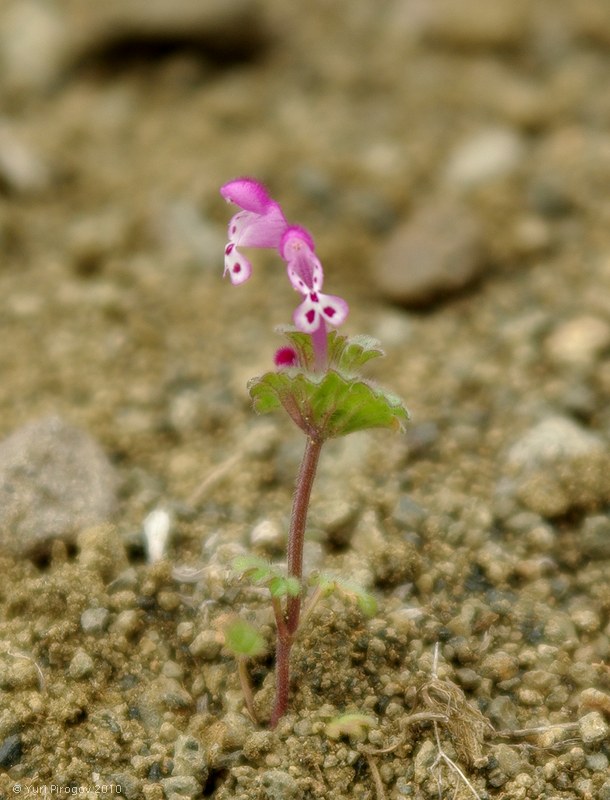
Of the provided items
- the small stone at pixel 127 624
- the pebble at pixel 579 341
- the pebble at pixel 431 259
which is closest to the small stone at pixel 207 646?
the small stone at pixel 127 624

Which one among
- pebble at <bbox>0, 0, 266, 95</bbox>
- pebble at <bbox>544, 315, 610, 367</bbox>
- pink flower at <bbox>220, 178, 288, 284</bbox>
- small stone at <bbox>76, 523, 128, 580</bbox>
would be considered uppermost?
pebble at <bbox>0, 0, 266, 95</bbox>

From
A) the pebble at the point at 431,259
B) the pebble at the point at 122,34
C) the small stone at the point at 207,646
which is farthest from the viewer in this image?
the pebble at the point at 122,34

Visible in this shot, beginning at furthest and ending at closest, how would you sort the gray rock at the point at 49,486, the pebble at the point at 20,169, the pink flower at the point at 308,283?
1. the pebble at the point at 20,169
2. the gray rock at the point at 49,486
3. the pink flower at the point at 308,283

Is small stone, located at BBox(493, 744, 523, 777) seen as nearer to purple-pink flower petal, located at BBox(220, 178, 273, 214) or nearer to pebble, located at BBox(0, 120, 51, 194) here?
purple-pink flower petal, located at BBox(220, 178, 273, 214)

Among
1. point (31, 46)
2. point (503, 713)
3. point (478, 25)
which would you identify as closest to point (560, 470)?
point (503, 713)

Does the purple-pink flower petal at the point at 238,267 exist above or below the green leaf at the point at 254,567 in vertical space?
above

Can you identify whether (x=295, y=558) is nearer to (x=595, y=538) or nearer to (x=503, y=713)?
(x=503, y=713)

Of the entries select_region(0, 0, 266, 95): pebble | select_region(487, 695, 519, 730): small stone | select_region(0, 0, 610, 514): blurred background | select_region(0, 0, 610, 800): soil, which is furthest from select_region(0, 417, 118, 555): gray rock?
select_region(0, 0, 266, 95): pebble

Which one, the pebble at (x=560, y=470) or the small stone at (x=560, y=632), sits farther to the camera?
the pebble at (x=560, y=470)

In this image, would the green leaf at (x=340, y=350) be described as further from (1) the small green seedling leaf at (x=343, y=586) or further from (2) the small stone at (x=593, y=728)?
(2) the small stone at (x=593, y=728)

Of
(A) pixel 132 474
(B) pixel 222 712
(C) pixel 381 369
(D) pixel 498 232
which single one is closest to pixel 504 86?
(D) pixel 498 232
